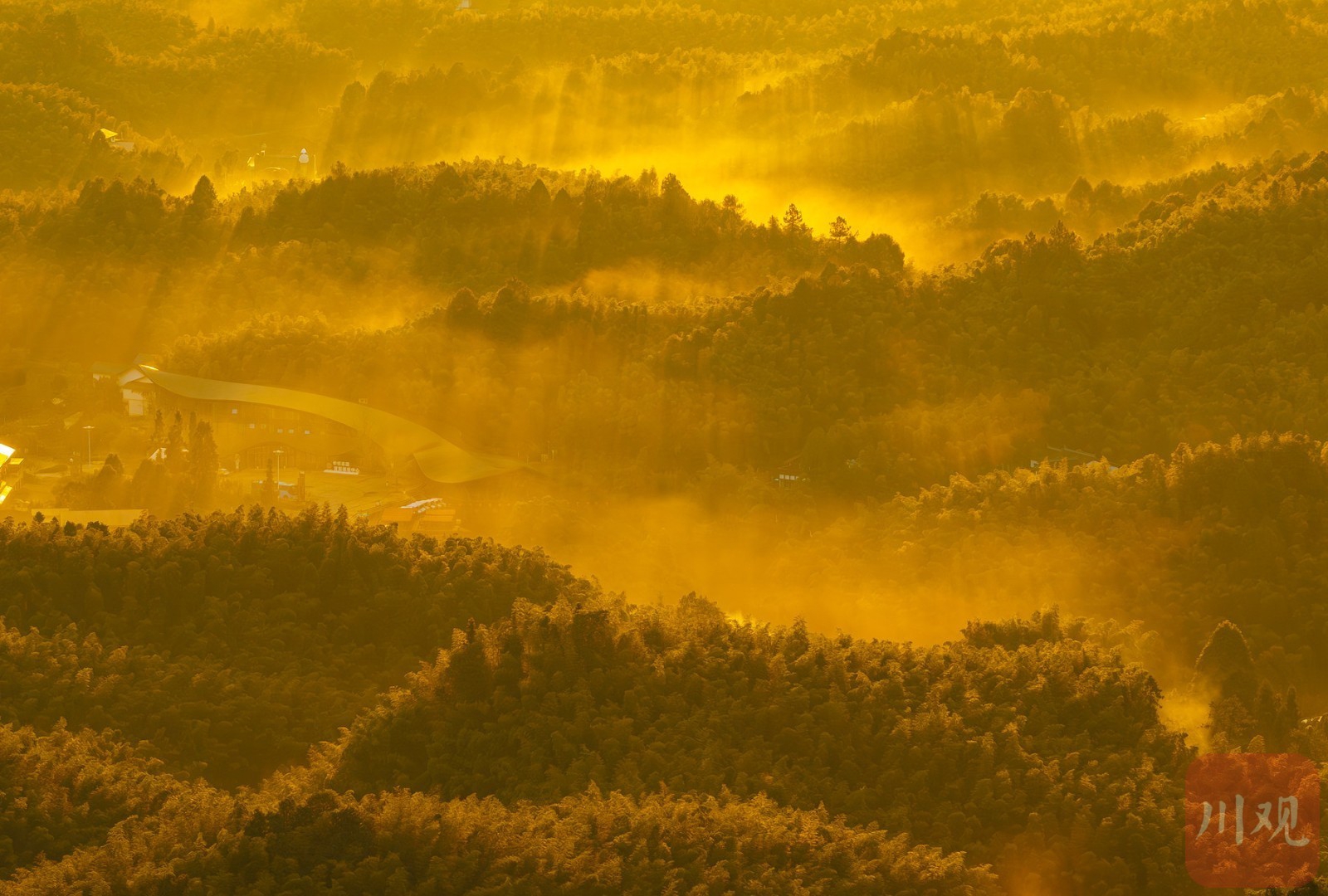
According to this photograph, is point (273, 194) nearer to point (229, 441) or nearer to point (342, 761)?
point (229, 441)

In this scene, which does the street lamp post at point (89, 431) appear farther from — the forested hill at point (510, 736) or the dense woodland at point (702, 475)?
the forested hill at point (510, 736)

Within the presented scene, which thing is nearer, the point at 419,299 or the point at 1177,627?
the point at 1177,627

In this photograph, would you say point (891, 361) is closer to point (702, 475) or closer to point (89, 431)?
point (702, 475)

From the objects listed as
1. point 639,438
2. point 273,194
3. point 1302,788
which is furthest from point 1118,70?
point 1302,788

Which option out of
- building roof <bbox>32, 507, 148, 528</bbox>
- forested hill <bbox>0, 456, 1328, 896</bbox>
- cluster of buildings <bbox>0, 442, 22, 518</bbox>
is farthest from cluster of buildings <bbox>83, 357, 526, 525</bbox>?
forested hill <bbox>0, 456, 1328, 896</bbox>

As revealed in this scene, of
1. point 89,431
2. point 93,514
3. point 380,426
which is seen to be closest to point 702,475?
Result: point 380,426
